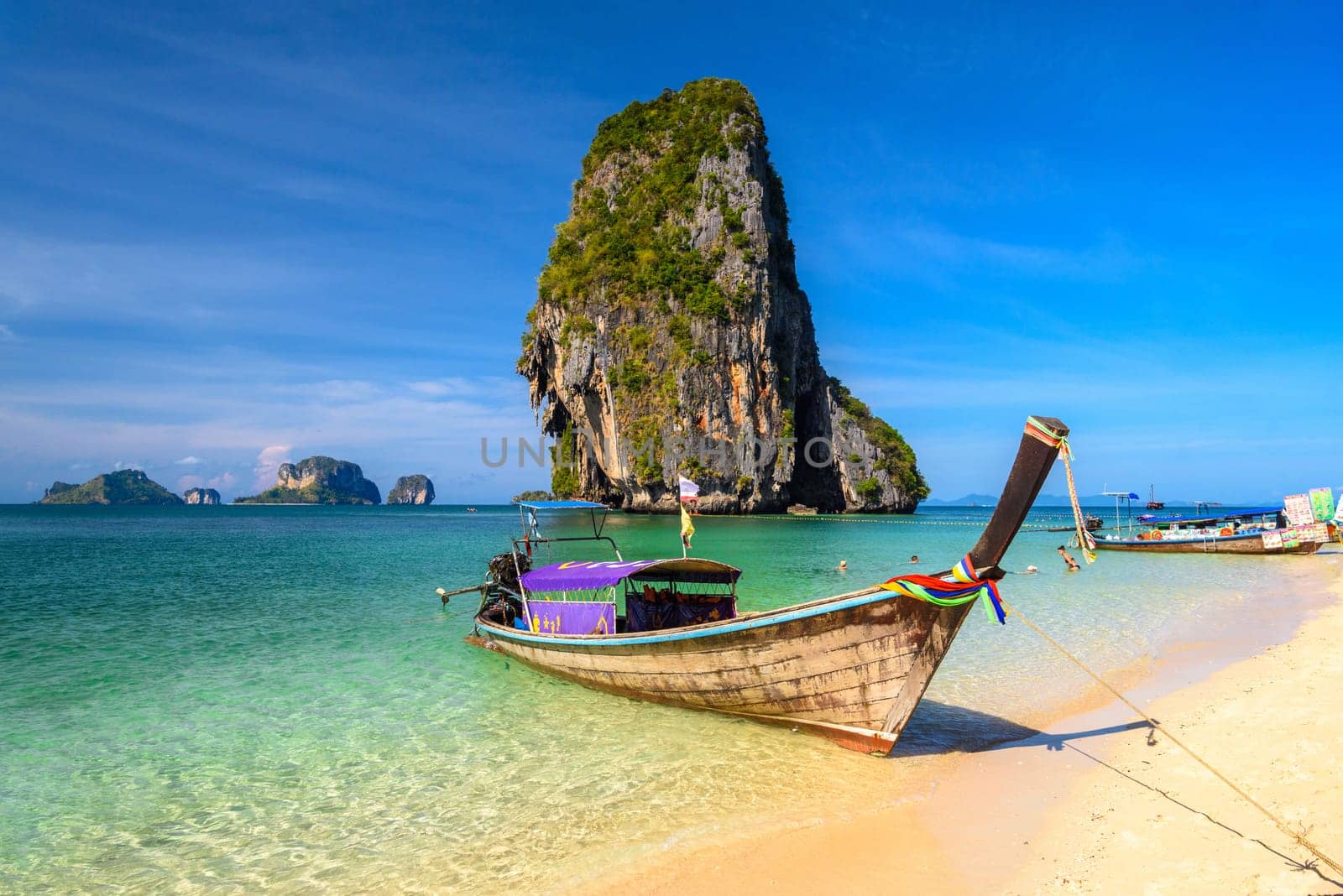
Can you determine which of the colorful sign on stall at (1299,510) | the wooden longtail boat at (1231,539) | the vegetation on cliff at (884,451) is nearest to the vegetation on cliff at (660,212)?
the vegetation on cliff at (884,451)

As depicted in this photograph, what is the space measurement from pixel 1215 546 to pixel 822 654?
3192cm

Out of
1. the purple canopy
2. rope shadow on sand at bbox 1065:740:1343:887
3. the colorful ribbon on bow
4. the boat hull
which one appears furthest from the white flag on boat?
rope shadow on sand at bbox 1065:740:1343:887

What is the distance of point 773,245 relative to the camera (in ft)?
218

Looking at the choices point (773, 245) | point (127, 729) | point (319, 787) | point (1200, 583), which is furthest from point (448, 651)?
point (773, 245)

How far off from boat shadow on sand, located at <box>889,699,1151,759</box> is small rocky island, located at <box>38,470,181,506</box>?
189886mm

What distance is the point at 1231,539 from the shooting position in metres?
29.9

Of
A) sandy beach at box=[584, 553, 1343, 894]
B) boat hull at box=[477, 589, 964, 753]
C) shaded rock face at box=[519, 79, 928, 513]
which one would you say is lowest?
sandy beach at box=[584, 553, 1343, 894]

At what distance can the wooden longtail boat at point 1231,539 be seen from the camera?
93.6ft

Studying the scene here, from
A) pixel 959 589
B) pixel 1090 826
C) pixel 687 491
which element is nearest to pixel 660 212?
pixel 687 491

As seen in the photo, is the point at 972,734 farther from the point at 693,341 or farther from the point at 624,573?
the point at 693,341

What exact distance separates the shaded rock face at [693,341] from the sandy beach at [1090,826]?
52.8 m

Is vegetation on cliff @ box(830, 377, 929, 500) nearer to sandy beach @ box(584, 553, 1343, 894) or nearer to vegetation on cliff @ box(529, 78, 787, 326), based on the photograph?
vegetation on cliff @ box(529, 78, 787, 326)

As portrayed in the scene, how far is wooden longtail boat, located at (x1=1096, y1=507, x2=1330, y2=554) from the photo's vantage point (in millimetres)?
28516

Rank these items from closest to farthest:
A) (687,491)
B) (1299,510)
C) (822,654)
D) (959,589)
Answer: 1. (959,589)
2. (822,654)
3. (687,491)
4. (1299,510)
